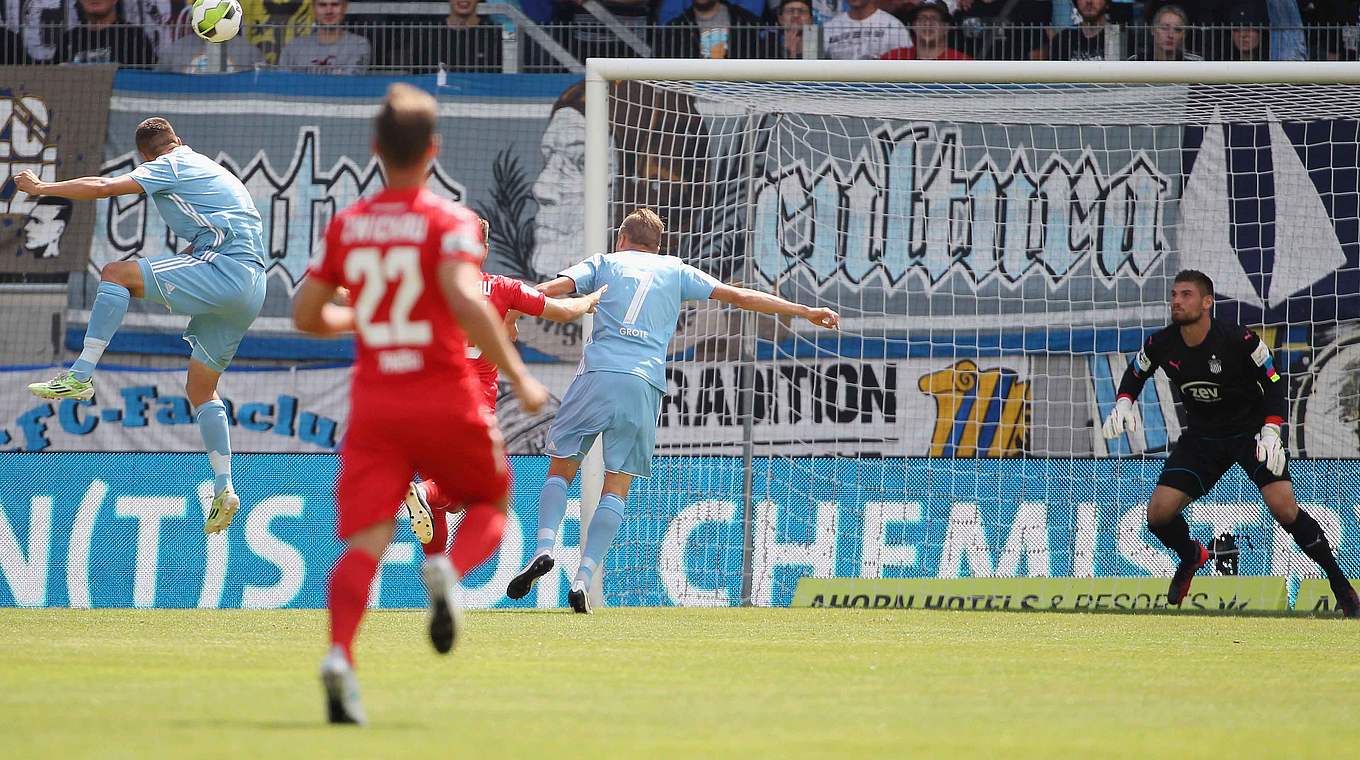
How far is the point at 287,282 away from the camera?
1547 centimetres

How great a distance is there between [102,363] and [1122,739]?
1278 cm

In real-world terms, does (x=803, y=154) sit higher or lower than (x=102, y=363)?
higher

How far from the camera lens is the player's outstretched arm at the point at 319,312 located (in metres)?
4.82

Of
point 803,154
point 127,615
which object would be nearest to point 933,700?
point 127,615

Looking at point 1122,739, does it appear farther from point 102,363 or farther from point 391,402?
point 102,363

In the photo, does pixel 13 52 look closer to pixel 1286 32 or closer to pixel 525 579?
pixel 525 579

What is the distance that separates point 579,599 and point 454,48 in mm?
7923

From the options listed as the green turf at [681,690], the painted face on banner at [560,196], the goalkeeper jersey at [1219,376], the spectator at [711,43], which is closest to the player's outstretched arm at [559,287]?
the green turf at [681,690]

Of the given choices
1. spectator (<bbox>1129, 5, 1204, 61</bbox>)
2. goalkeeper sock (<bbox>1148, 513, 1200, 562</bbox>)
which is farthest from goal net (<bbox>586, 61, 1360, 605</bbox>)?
spectator (<bbox>1129, 5, 1204, 61</bbox>)

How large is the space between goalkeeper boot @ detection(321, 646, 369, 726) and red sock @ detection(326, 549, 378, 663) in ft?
0.21

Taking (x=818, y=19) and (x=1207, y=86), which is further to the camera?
(x=818, y=19)

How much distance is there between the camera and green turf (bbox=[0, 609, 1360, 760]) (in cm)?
413

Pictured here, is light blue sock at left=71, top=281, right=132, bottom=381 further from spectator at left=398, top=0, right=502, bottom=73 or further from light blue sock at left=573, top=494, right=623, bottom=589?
spectator at left=398, top=0, right=502, bottom=73

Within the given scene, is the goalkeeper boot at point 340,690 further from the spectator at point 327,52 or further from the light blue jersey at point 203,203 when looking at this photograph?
the spectator at point 327,52
